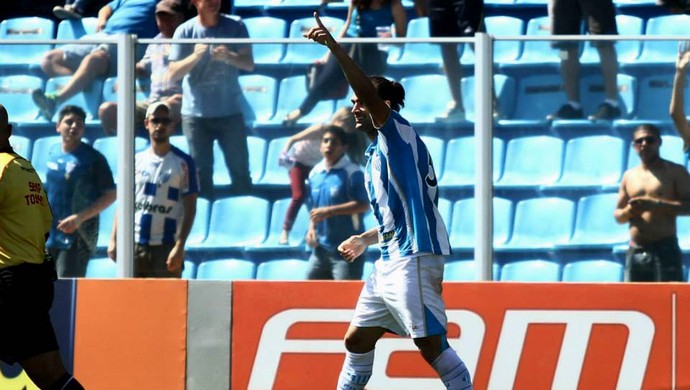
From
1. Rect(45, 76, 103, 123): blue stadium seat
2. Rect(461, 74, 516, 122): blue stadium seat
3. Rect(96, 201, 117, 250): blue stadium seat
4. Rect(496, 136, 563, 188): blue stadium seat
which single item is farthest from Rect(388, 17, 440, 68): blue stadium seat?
Rect(96, 201, 117, 250): blue stadium seat

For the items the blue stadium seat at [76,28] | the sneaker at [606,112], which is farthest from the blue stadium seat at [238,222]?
the blue stadium seat at [76,28]

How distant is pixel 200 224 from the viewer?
8.19 metres

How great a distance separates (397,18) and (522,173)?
9.13 feet

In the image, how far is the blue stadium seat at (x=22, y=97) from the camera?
27.0 feet

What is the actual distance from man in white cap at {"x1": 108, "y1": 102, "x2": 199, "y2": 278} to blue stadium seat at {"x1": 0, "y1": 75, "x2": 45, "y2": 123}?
75 cm

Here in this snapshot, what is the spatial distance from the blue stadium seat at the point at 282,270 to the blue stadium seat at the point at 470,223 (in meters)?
1.00

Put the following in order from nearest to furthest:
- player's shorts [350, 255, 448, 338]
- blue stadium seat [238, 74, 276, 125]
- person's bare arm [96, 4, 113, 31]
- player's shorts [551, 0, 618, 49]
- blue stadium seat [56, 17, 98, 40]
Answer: player's shorts [350, 255, 448, 338]
blue stadium seat [238, 74, 276, 125]
player's shorts [551, 0, 618, 49]
person's bare arm [96, 4, 113, 31]
blue stadium seat [56, 17, 98, 40]

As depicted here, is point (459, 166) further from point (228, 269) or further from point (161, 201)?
point (161, 201)

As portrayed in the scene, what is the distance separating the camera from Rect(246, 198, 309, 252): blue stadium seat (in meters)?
8.08

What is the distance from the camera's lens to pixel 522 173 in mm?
7906

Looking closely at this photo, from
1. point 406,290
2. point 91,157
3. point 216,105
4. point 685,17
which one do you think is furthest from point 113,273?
point 685,17

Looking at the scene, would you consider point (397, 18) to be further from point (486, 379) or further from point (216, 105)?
point (486, 379)

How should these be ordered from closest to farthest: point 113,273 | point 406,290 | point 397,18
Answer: point 406,290 → point 113,273 → point 397,18

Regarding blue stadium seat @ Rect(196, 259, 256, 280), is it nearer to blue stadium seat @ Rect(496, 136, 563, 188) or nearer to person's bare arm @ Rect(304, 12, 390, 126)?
blue stadium seat @ Rect(496, 136, 563, 188)
